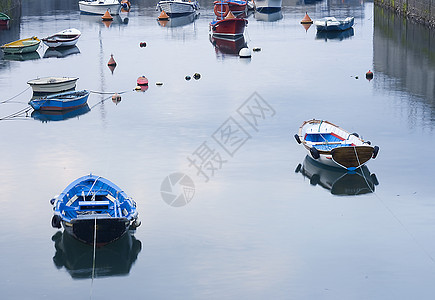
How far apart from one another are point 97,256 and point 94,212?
1.60 m

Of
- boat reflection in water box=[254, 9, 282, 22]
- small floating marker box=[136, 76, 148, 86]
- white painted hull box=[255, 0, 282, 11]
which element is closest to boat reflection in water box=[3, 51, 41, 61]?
small floating marker box=[136, 76, 148, 86]

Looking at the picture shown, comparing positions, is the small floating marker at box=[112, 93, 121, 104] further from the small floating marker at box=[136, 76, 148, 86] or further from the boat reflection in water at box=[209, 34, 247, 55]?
the boat reflection in water at box=[209, 34, 247, 55]

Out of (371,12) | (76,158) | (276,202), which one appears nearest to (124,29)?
(371,12)

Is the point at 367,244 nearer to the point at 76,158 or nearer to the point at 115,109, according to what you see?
the point at 76,158

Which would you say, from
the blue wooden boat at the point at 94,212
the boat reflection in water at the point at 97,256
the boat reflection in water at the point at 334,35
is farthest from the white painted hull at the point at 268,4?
the boat reflection in water at the point at 97,256

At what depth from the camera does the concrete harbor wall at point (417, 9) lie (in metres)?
74.9

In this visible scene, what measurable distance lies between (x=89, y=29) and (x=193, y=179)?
5750 centimetres

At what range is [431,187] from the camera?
30.7m

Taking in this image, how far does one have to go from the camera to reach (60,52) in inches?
2758

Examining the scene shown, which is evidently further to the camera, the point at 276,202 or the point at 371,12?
the point at 371,12

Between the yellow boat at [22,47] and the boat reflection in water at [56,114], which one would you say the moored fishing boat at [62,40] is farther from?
the boat reflection in water at [56,114]

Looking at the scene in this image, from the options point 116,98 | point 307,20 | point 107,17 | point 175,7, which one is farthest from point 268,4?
point 116,98

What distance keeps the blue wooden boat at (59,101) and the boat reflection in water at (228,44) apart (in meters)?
25.1

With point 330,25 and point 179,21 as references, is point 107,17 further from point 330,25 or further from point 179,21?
point 330,25
